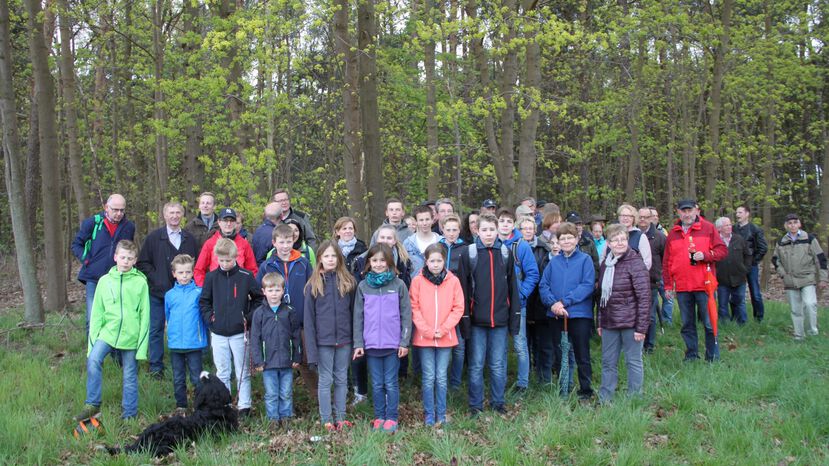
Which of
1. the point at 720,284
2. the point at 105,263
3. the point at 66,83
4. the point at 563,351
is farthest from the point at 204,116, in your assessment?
the point at 720,284

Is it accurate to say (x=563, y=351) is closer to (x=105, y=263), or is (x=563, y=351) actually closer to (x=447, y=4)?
(x=105, y=263)

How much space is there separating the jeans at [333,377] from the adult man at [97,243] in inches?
133

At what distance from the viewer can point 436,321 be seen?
621cm

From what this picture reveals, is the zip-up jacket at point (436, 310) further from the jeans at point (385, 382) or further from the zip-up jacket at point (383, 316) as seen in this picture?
the jeans at point (385, 382)

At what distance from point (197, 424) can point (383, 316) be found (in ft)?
6.38

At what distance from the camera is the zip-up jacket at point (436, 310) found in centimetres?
621

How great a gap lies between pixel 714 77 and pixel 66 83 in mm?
15779

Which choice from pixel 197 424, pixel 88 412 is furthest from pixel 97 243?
pixel 197 424

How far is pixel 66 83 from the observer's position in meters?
13.5

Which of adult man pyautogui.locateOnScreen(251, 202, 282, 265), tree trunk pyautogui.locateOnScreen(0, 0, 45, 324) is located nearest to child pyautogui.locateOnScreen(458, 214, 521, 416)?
adult man pyautogui.locateOnScreen(251, 202, 282, 265)

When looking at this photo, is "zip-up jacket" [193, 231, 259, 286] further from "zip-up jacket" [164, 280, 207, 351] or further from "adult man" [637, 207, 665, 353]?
"adult man" [637, 207, 665, 353]

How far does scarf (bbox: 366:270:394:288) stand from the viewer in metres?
6.20

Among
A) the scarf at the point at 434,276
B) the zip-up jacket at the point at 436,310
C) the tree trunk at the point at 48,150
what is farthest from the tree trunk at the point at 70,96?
the zip-up jacket at the point at 436,310

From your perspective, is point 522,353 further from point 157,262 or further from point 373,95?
point 373,95
